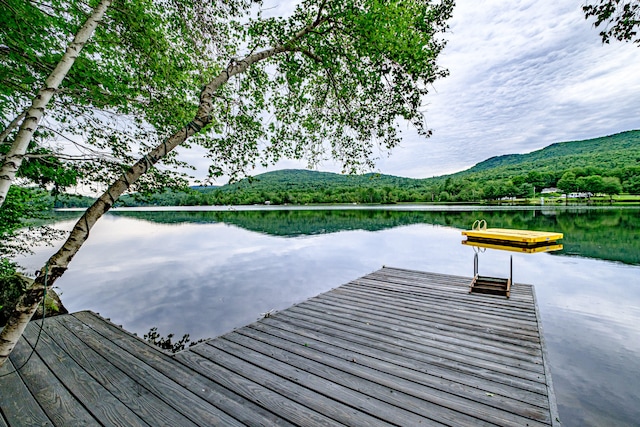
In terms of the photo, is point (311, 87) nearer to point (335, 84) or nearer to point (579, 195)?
point (335, 84)

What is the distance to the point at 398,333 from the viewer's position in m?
4.00

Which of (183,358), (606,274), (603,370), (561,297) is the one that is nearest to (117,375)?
(183,358)

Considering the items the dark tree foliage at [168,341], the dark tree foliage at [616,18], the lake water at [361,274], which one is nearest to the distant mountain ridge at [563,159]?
the lake water at [361,274]

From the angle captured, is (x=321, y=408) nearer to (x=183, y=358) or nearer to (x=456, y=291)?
(x=183, y=358)

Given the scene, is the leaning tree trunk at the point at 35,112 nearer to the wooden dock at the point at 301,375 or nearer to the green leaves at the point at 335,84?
the green leaves at the point at 335,84

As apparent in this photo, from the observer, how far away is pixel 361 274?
11.1m

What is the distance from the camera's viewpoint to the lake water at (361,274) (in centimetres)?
433

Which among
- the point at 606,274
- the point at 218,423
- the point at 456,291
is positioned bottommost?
the point at 606,274

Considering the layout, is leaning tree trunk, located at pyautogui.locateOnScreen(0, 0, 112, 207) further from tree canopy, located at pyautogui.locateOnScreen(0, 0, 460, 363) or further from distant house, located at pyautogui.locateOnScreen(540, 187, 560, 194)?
distant house, located at pyautogui.locateOnScreen(540, 187, 560, 194)

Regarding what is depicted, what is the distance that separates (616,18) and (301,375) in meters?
5.49

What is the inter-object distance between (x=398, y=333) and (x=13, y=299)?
22.7 ft

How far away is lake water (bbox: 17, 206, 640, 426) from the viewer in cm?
433

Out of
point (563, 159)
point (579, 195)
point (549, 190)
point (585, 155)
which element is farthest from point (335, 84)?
point (585, 155)

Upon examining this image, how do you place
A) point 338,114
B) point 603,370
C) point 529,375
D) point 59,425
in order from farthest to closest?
point 338,114
point 603,370
point 529,375
point 59,425
